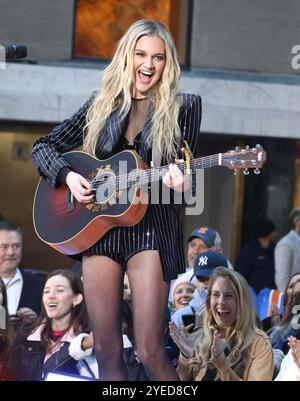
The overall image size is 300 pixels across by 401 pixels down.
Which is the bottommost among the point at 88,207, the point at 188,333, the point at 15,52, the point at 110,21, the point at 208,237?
the point at 188,333

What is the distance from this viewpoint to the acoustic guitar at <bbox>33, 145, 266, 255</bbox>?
15.3 ft

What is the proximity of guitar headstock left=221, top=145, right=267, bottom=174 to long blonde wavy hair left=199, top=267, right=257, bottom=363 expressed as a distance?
Result: 1.44 metres

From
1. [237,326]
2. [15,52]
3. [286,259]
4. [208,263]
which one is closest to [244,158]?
[15,52]

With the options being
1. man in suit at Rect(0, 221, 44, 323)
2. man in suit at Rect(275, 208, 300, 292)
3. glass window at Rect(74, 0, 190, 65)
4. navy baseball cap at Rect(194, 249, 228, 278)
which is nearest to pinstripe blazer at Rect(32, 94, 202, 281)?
navy baseball cap at Rect(194, 249, 228, 278)

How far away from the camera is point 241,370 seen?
577 cm

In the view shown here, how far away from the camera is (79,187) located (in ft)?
15.7

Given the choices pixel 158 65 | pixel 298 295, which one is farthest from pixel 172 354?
pixel 158 65

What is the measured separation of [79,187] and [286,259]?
15.7 feet

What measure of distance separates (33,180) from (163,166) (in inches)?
246

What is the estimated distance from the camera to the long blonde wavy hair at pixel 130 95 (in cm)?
471

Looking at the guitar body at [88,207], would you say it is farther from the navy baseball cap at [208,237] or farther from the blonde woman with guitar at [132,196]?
the navy baseball cap at [208,237]

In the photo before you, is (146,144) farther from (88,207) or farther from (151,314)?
(151,314)

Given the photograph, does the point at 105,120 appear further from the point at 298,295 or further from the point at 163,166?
the point at 298,295

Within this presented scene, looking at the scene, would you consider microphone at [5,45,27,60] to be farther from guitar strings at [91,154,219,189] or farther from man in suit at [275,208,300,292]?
man in suit at [275,208,300,292]
